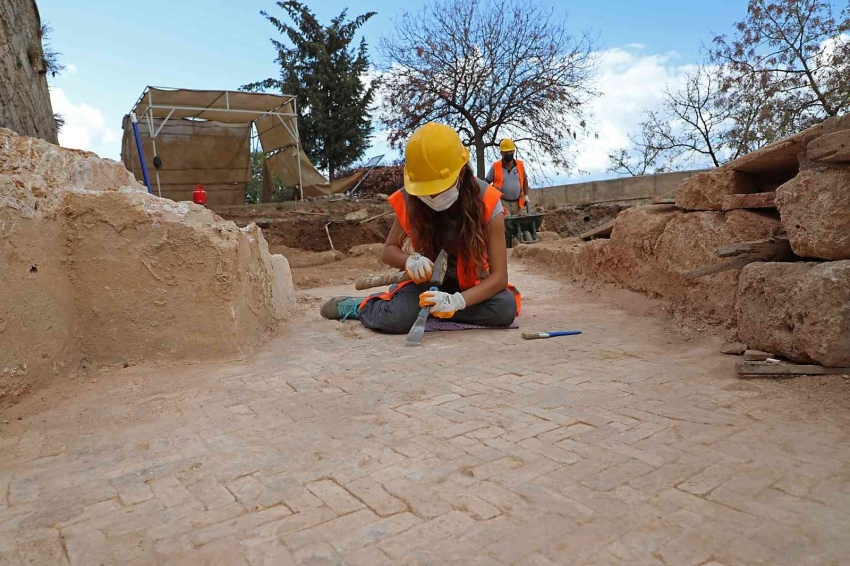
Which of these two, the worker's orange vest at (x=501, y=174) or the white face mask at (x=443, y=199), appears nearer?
the white face mask at (x=443, y=199)

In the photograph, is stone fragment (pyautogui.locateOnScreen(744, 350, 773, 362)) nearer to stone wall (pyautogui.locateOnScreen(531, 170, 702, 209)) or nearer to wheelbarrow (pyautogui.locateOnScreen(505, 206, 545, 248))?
wheelbarrow (pyautogui.locateOnScreen(505, 206, 545, 248))

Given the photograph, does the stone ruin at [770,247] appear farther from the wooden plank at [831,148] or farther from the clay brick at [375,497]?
the clay brick at [375,497]

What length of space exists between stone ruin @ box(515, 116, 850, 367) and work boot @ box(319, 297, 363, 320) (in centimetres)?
203

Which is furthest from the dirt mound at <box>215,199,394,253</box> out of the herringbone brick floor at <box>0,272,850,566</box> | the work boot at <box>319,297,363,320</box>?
the herringbone brick floor at <box>0,272,850,566</box>

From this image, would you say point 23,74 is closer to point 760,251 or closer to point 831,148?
point 760,251

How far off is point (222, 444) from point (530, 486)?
100 cm

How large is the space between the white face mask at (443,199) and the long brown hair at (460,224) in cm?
6

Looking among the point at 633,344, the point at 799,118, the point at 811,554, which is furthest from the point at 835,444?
the point at 799,118

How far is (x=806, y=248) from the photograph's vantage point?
7.96ft

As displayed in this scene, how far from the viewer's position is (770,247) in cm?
269

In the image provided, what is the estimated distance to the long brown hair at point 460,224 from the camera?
3.55 metres

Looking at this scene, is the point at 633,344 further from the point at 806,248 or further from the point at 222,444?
the point at 222,444

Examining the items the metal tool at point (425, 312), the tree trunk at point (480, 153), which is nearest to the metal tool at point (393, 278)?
the metal tool at point (425, 312)

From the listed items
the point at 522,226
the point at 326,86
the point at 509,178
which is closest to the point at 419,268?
the point at 509,178
